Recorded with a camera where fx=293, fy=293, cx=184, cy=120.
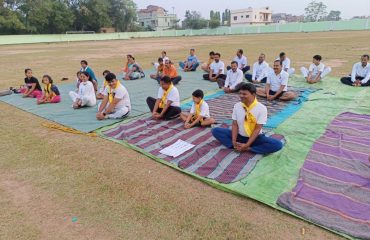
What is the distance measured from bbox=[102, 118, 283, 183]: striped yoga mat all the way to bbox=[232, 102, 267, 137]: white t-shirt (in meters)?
0.46

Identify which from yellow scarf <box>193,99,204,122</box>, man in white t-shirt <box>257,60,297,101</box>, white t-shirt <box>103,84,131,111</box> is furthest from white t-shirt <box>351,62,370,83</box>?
white t-shirt <box>103,84,131,111</box>

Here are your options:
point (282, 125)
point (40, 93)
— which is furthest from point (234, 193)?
point (40, 93)

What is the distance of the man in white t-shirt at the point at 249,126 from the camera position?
4.25 metres

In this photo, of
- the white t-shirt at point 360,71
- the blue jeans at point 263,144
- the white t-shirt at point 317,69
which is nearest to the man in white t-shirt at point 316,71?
the white t-shirt at point 317,69

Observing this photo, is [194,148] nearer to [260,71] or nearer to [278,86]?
[278,86]

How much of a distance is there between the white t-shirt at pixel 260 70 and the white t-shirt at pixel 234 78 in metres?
1.56

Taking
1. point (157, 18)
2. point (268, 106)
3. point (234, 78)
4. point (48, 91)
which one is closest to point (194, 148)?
point (268, 106)

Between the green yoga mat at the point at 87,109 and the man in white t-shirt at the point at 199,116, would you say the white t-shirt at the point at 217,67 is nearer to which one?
the green yoga mat at the point at 87,109

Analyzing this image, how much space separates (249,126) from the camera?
4.46 metres

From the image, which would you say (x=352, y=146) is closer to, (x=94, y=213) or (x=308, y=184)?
(x=308, y=184)

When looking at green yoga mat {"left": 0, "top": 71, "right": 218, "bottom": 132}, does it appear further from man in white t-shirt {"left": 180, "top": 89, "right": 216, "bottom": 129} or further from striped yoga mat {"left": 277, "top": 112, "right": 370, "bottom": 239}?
striped yoga mat {"left": 277, "top": 112, "right": 370, "bottom": 239}

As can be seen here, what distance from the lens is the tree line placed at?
49969 mm

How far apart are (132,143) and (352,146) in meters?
3.71

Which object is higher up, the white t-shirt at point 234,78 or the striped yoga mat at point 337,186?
the white t-shirt at point 234,78
